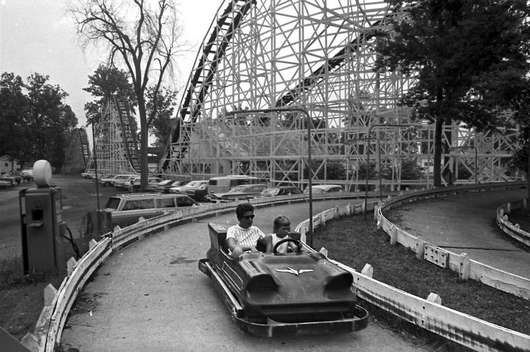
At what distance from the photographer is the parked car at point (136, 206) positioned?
14.1 metres

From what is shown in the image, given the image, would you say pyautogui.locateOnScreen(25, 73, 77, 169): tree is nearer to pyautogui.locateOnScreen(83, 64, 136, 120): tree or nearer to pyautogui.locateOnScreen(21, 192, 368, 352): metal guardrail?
pyautogui.locateOnScreen(83, 64, 136, 120): tree

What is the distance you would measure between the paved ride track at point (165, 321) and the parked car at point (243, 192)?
1336 cm

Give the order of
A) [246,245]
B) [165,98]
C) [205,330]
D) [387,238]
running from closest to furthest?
[205,330], [246,245], [387,238], [165,98]

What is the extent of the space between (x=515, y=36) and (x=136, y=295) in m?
18.3

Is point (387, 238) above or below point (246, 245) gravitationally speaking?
below

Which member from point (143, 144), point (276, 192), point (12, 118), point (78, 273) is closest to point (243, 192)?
point (276, 192)

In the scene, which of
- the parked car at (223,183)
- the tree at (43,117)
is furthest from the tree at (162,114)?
the parked car at (223,183)

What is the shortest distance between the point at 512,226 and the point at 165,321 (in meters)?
12.8

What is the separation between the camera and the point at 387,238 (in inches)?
498

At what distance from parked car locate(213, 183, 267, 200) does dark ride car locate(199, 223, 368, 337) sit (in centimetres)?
1683

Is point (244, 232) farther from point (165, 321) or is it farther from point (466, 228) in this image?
point (466, 228)

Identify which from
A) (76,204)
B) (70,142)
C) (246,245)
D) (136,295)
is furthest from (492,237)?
(70,142)

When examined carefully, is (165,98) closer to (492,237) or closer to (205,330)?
(492,237)

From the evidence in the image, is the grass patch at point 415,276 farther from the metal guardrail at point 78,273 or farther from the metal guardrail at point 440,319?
the metal guardrail at point 78,273
